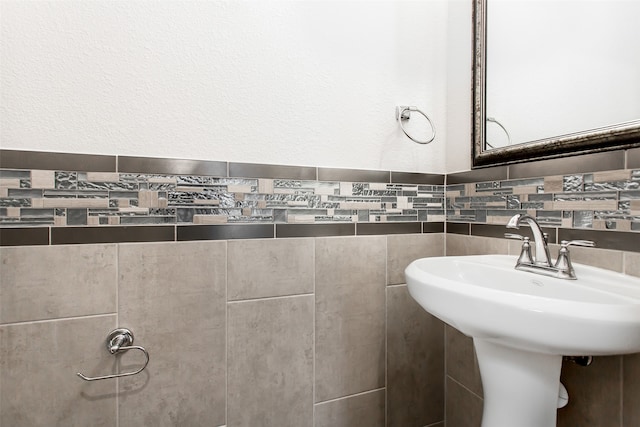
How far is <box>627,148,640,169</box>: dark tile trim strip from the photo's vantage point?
0.78 m

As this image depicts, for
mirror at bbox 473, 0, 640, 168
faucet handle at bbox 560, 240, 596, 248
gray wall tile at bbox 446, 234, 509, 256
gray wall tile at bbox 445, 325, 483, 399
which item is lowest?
gray wall tile at bbox 445, 325, 483, 399

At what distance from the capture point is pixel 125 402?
0.93 m

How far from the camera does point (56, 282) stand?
0.88 metres

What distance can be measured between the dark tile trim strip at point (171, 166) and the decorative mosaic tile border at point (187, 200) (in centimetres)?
2

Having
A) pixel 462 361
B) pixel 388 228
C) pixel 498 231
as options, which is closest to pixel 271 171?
pixel 388 228

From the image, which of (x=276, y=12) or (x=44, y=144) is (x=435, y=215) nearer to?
(x=276, y=12)

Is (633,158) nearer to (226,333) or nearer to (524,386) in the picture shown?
(524,386)

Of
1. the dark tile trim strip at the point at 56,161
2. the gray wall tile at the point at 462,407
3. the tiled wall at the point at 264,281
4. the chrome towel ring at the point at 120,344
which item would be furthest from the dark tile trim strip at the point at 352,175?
the gray wall tile at the point at 462,407

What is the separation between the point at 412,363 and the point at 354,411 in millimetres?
289

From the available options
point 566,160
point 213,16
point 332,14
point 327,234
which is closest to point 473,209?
point 566,160

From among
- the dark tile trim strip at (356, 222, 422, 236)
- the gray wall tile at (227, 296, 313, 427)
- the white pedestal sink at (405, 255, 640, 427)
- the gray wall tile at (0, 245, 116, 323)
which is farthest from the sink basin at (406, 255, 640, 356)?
the gray wall tile at (0, 245, 116, 323)

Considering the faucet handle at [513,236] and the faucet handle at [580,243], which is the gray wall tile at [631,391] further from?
the faucet handle at [513,236]

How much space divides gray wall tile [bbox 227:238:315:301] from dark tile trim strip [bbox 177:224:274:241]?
2 cm

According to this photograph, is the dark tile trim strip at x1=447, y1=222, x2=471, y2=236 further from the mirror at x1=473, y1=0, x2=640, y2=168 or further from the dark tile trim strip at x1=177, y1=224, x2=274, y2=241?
the dark tile trim strip at x1=177, y1=224, x2=274, y2=241
